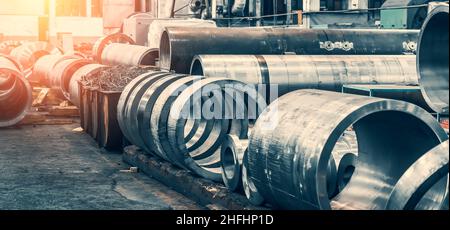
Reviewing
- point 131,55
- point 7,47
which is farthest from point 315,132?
point 7,47

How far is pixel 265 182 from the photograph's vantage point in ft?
23.5

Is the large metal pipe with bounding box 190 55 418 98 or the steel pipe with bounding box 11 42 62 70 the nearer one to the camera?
the large metal pipe with bounding box 190 55 418 98

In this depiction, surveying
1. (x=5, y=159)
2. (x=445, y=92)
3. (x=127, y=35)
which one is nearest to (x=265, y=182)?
(x=445, y=92)

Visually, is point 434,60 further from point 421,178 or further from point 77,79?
point 77,79

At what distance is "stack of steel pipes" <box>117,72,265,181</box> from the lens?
927 centimetres

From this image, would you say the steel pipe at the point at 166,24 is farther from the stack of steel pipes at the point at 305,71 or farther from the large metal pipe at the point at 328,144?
the large metal pipe at the point at 328,144

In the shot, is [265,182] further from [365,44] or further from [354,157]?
[365,44]

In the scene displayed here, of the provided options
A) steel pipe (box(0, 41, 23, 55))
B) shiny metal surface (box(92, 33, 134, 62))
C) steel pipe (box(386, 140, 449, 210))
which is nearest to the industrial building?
steel pipe (box(386, 140, 449, 210))

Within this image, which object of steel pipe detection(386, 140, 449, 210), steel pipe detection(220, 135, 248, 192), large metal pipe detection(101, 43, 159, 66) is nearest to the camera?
steel pipe detection(386, 140, 449, 210)

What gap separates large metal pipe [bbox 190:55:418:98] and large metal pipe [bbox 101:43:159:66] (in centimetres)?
420

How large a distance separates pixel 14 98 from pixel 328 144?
1264 centimetres

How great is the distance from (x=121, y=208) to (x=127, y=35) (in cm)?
1928

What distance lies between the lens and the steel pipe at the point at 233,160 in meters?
8.22

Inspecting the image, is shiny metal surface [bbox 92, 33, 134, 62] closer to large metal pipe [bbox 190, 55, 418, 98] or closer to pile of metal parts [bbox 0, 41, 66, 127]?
pile of metal parts [bbox 0, 41, 66, 127]
